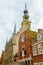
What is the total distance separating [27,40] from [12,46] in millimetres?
11463

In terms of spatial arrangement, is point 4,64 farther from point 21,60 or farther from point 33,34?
point 33,34

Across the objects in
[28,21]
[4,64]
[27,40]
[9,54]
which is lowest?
[4,64]

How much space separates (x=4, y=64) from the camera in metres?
58.1

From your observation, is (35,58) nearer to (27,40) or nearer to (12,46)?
(27,40)

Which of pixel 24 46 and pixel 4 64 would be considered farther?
pixel 4 64

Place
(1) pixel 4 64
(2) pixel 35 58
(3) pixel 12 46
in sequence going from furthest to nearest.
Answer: (1) pixel 4 64, (3) pixel 12 46, (2) pixel 35 58

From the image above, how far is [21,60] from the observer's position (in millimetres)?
43875

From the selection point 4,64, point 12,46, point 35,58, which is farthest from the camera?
point 4,64

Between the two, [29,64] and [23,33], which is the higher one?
[23,33]

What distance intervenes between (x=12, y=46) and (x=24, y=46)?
10.3 metres

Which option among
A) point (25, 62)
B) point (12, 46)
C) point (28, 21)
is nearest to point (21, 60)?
point (25, 62)

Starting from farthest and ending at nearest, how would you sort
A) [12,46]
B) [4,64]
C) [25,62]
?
1. [4,64]
2. [12,46]
3. [25,62]

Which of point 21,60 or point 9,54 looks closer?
point 21,60

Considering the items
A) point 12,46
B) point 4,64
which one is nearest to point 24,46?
point 12,46
